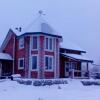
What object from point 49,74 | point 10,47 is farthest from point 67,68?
point 10,47

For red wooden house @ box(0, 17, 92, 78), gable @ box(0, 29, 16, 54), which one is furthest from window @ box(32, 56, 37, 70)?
gable @ box(0, 29, 16, 54)

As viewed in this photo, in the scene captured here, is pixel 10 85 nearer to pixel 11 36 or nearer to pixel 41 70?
pixel 41 70

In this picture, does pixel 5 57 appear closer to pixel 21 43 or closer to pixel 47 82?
pixel 21 43

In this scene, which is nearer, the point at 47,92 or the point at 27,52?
the point at 47,92

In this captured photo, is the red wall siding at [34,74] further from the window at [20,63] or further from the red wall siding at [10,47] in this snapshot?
the red wall siding at [10,47]

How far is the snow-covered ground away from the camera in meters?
18.9

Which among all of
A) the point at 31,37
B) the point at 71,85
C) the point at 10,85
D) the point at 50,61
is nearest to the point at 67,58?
the point at 50,61

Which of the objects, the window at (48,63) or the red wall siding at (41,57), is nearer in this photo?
the red wall siding at (41,57)

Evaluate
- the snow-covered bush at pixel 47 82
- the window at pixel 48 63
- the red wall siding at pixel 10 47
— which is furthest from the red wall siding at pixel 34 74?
the red wall siding at pixel 10 47

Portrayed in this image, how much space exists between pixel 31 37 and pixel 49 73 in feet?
17.2

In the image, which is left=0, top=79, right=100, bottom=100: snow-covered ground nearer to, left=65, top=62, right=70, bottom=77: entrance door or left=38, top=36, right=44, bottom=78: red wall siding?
left=38, top=36, right=44, bottom=78: red wall siding

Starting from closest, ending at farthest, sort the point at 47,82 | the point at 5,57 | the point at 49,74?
1. the point at 47,82
2. the point at 49,74
3. the point at 5,57

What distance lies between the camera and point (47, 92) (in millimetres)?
22031

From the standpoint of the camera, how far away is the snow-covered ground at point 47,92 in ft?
61.9
